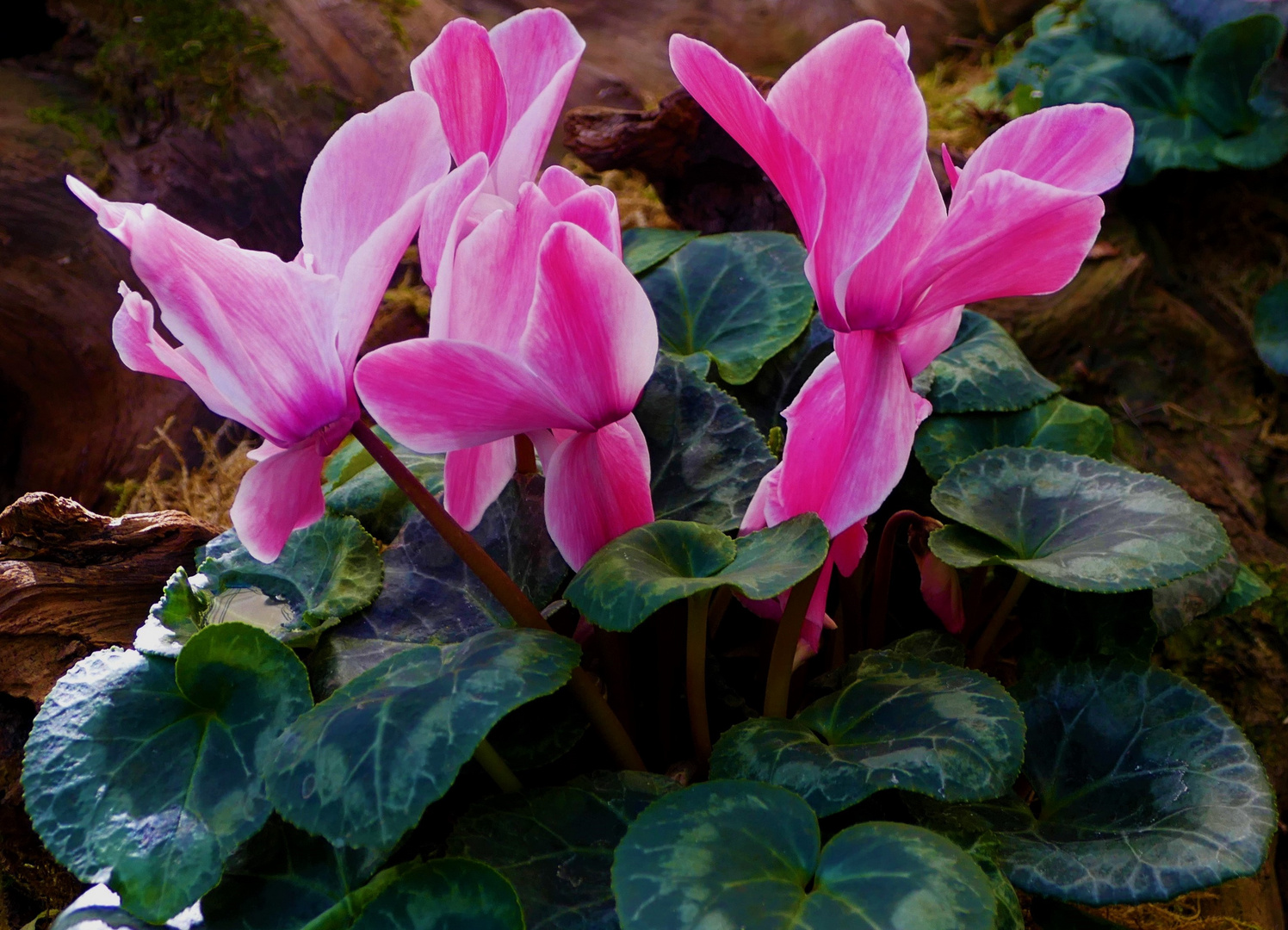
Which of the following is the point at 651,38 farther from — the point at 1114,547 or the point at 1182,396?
Result: the point at 1114,547

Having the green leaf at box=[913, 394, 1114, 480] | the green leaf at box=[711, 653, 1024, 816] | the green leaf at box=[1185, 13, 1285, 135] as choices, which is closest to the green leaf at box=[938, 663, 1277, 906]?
the green leaf at box=[711, 653, 1024, 816]

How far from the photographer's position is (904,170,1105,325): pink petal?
60 cm

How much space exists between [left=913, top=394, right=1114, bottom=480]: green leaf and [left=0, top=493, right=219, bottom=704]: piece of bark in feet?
2.62

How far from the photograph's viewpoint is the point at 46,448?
1899mm

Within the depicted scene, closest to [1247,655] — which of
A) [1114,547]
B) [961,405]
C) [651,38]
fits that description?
[961,405]

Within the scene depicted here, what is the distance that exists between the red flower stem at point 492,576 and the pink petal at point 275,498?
0.14ft

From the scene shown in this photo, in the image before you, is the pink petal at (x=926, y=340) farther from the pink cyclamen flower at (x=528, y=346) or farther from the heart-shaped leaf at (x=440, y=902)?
the heart-shaped leaf at (x=440, y=902)

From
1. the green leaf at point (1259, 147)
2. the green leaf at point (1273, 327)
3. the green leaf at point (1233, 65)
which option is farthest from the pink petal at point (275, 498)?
the green leaf at point (1233, 65)

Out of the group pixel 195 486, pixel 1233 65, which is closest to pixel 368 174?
pixel 195 486

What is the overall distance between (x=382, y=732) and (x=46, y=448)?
5.37ft

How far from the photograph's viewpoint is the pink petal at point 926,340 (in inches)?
29.8

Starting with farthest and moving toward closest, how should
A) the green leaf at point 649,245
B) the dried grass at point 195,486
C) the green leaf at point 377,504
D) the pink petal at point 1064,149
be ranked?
the dried grass at point 195,486 < the green leaf at point 649,245 < the green leaf at point 377,504 < the pink petal at point 1064,149

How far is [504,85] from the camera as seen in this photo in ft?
2.46

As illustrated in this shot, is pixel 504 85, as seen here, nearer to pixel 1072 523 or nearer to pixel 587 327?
pixel 587 327
